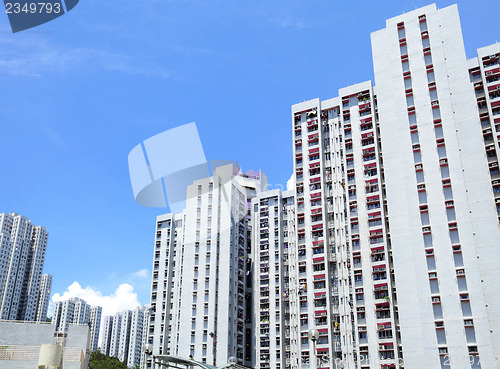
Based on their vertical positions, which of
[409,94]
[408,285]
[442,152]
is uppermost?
[409,94]

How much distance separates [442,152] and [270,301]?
113ft

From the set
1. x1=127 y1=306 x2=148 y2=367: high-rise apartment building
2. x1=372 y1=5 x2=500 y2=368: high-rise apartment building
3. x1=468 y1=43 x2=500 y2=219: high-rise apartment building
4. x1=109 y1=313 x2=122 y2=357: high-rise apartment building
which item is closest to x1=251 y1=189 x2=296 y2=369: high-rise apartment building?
x1=372 y1=5 x2=500 y2=368: high-rise apartment building

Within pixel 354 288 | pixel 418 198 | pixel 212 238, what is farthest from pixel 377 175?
pixel 212 238

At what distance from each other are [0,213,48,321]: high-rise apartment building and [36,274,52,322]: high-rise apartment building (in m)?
1.25

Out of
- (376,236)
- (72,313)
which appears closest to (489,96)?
(376,236)

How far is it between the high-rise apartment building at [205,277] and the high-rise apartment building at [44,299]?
67846mm

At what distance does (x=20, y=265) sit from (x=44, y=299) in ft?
51.9

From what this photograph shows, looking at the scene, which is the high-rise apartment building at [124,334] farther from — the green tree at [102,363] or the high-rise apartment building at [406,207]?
the high-rise apartment building at [406,207]

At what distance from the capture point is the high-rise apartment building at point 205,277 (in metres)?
73.5

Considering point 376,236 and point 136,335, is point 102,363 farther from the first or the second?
point 136,335

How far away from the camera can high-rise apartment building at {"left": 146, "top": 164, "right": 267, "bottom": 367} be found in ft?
241

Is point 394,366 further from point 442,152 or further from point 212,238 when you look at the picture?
point 212,238

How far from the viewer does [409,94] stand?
61.0 m

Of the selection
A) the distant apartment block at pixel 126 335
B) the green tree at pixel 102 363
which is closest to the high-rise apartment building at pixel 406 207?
the green tree at pixel 102 363
